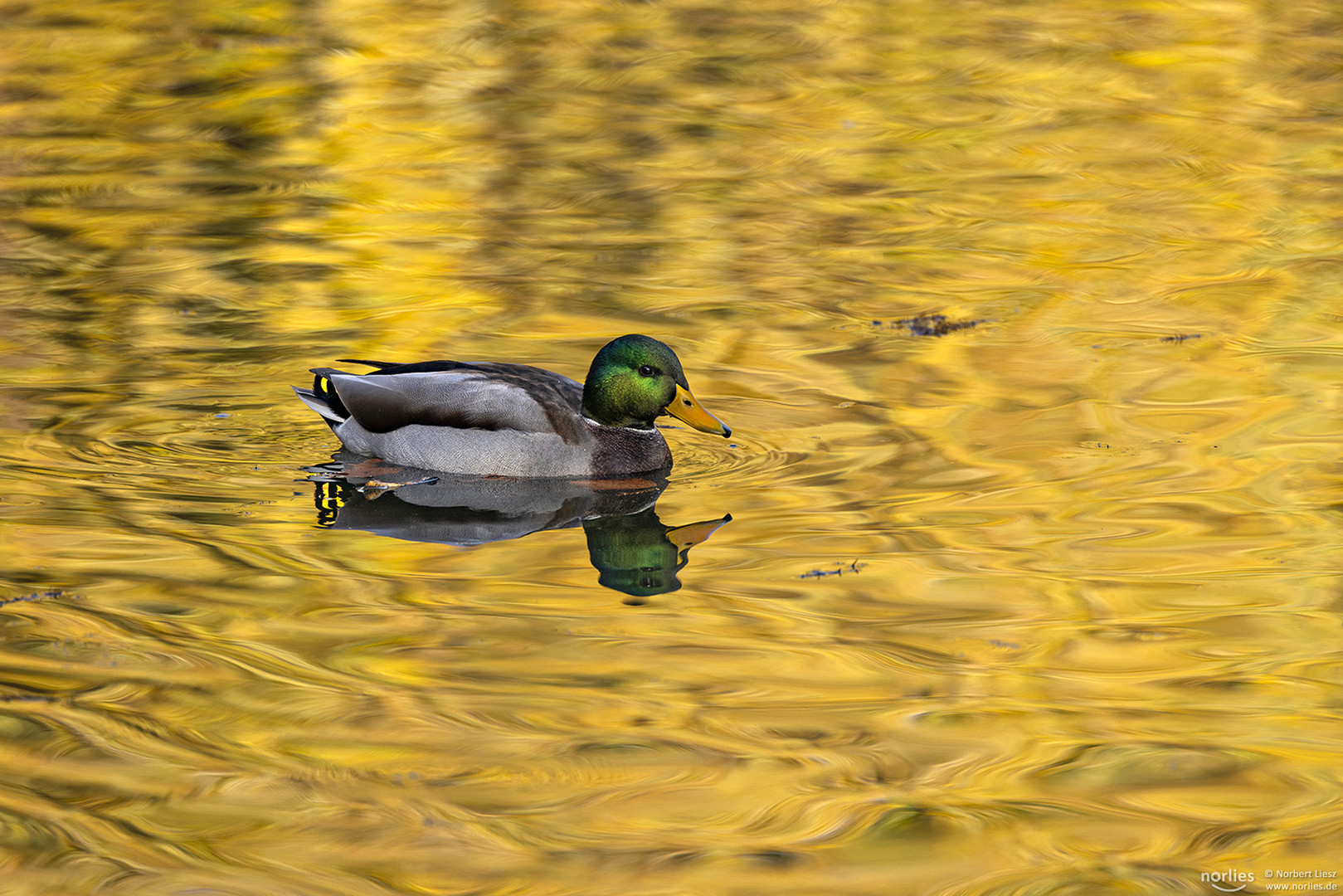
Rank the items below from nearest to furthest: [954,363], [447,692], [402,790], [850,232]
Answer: [402,790], [447,692], [954,363], [850,232]

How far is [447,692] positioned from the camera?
5.54m

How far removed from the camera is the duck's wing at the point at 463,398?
314 inches

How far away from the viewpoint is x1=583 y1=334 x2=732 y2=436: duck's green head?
8148 mm

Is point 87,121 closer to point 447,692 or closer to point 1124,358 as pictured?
point 1124,358

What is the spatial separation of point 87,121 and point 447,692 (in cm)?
1198

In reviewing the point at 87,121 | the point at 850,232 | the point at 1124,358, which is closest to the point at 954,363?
the point at 1124,358

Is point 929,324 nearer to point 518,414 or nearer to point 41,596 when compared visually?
point 518,414

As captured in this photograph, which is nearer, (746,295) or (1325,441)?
(1325,441)

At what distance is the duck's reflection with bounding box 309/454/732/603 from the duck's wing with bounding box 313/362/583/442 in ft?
0.76

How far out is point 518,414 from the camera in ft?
26.1

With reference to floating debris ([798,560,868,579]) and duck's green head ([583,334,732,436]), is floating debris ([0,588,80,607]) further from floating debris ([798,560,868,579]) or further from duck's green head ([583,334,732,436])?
duck's green head ([583,334,732,436])

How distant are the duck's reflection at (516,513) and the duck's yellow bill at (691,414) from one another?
0.29m

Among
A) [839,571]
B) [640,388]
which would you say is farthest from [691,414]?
[839,571]

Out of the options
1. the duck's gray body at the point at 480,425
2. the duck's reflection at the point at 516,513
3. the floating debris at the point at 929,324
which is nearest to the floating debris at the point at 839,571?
the duck's reflection at the point at 516,513
